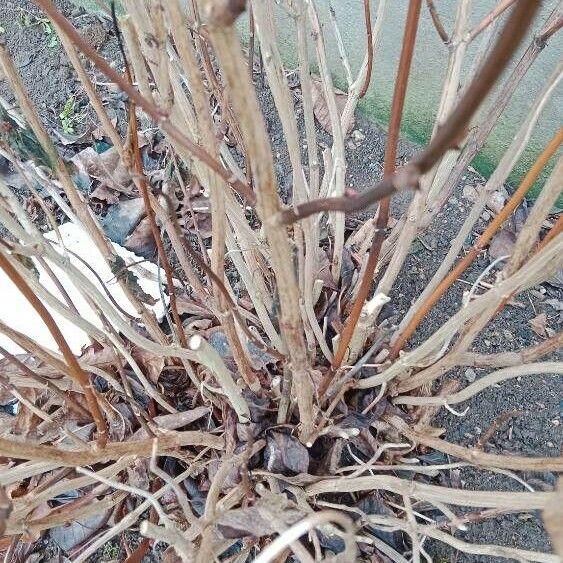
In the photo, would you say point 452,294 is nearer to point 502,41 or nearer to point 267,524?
point 267,524

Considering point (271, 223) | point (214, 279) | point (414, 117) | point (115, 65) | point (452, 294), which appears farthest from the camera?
point (115, 65)

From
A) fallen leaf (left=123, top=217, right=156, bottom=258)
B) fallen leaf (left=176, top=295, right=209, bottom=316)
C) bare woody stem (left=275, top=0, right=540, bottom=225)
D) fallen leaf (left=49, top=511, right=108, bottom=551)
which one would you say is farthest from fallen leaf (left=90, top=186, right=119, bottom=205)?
bare woody stem (left=275, top=0, right=540, bottom=225)

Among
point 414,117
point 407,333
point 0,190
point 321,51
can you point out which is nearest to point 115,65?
point 414,117

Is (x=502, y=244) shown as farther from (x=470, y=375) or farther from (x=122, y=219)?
(x=122, y=219)

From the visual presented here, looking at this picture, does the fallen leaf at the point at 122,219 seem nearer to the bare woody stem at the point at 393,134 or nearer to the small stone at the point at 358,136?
the small stone at the point at 358,136

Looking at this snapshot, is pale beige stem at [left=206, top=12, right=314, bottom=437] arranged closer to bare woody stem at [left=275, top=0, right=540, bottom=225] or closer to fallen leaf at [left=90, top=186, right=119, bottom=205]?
bare woody stem at [left=275, top=0, right=540, bottom=225]

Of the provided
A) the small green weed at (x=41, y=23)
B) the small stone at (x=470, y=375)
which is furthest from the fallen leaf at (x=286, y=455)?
the small green weed at (x=41, y=23)

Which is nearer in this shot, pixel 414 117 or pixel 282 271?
pixel 282 271

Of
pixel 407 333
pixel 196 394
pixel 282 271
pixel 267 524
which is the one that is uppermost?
pixel 282 271
